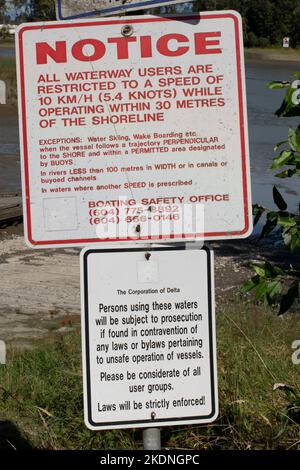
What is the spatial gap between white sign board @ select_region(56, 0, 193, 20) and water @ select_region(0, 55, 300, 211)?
1432 mm

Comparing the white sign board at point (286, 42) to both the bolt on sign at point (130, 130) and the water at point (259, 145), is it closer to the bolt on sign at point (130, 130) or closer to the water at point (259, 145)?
the water at point (259, 145)

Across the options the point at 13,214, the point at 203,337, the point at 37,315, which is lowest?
the point at 13,214

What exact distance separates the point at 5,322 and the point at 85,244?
4671 mm

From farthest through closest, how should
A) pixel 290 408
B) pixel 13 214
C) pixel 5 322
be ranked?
1. pixel 13 214
2. pixel 5 322
3. pixel 290 408

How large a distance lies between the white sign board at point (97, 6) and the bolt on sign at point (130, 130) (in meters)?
0.05

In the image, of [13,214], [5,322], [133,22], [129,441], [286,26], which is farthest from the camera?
[286,26]

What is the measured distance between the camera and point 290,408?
3811 mm

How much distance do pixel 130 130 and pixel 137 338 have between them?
0.60 meters

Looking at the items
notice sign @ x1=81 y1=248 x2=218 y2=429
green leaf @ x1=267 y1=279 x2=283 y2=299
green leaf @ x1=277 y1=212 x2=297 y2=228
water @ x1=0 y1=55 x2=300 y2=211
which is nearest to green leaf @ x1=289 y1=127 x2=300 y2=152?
green leaf @ x1=277 y1=212 x2=297 y2=228

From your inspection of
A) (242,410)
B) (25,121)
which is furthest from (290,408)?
(25,121)

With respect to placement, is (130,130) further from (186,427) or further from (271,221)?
(186,427)

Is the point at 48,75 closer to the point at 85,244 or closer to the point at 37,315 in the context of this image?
the point at 85,244

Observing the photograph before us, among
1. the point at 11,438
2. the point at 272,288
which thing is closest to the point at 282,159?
the point at 272,288

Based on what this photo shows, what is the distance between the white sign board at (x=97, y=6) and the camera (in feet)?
9.55
